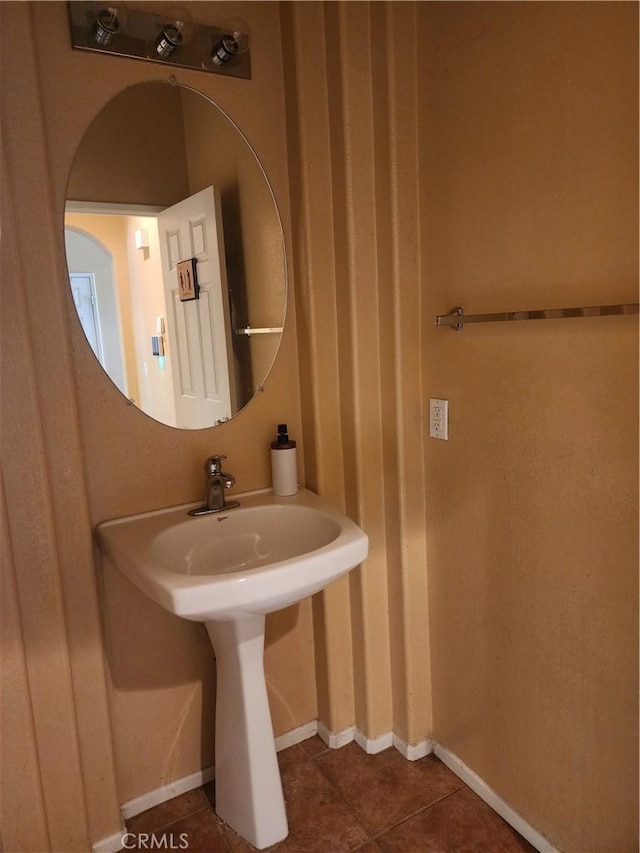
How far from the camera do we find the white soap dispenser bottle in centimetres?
163

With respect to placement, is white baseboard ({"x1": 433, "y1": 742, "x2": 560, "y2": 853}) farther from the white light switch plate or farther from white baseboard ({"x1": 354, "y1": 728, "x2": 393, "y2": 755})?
the white light switch plate

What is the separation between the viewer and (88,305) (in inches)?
56.2

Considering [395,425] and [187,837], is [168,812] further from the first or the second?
[395,425]

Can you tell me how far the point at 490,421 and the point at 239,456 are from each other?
70cm

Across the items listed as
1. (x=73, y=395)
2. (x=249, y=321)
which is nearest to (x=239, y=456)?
(x=249, y=321)

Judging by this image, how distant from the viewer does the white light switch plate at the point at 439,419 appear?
1559 mm

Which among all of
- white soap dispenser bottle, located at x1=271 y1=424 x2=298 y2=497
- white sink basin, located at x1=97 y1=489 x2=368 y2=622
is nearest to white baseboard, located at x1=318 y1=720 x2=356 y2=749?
white sink basin, located at x1=97 y1=489 x2=368 y2=622

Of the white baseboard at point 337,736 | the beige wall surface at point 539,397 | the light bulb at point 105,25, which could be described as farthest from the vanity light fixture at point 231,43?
the white baseboard at point 337,736

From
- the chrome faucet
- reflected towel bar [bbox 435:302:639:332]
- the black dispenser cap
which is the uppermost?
reflected towel bar [bbox 435:302:639:332]

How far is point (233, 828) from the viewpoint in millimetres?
1526

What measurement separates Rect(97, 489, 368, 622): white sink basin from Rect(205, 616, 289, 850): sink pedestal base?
0.56 feet

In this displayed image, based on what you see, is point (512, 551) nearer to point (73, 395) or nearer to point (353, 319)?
point (353, 319)

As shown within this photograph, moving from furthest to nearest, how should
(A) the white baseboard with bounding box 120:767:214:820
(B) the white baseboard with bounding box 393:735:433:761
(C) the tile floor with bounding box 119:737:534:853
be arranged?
(B) the white baseboard with bounding box 393:735:433:761, (A) the white baseboard with bounding box 120:767:214:820, (C) the tile floor with bounding box 119:737:534:853

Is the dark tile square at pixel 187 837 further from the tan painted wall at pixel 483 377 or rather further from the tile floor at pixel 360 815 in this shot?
the tan painted wall at pixel 483 377
